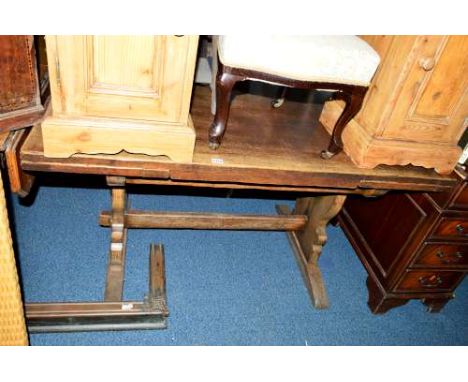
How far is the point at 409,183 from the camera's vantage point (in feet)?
5.98

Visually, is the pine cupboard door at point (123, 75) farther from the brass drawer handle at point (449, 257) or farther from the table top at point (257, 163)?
the brass drawer handle at point (449, 257)

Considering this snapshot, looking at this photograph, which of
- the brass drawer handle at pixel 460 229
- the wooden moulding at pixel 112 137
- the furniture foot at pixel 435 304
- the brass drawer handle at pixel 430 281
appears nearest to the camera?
the wooden moulding at pixel 112 137

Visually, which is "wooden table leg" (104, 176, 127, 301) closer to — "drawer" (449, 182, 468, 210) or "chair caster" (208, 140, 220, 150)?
"chair caster" (208, 140, 220, 150)

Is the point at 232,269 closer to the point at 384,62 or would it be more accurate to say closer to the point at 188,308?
the point at 188,308

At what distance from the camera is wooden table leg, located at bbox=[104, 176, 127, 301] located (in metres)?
2.03

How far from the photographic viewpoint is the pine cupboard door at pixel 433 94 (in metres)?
1.54

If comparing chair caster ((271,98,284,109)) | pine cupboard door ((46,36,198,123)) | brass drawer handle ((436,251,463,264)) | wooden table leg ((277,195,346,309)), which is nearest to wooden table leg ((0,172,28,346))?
pine cupboard door ((46,36,198,123))

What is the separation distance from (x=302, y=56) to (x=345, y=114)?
39 cm

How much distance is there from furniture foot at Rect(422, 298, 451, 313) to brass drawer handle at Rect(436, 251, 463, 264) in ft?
1.33

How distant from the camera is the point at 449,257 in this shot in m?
2.14

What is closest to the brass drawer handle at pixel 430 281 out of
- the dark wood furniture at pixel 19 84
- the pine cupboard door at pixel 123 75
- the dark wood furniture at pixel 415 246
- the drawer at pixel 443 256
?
the dark wood furniture at pixel 415 246

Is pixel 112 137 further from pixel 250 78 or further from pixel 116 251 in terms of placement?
pixel 116 251

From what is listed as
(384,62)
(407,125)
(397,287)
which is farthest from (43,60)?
(397,287)

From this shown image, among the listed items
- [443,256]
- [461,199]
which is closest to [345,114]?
[461,199]
